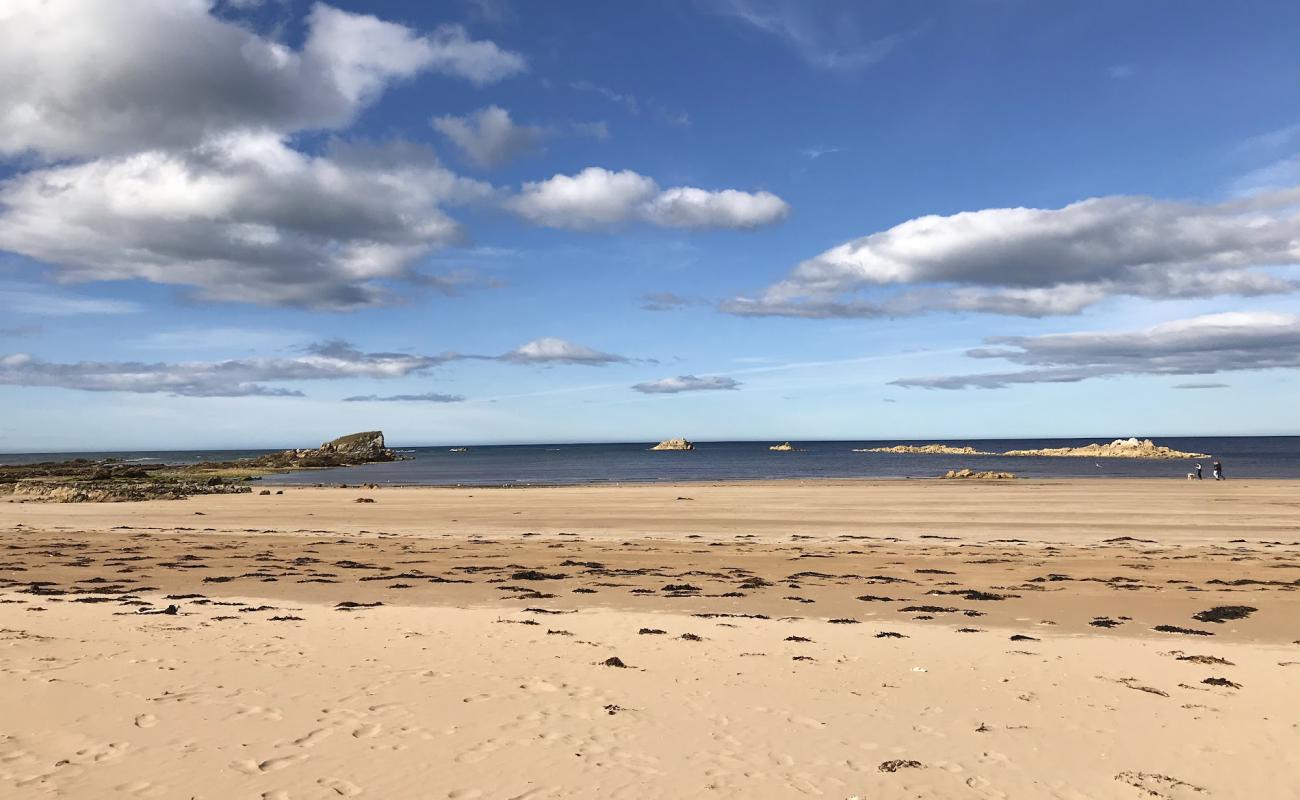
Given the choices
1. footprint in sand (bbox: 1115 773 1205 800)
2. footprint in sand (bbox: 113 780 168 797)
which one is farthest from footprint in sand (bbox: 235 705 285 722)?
footprint in sand (bbox: 1115 773 1205 800)

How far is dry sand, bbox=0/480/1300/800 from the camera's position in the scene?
21.3ft

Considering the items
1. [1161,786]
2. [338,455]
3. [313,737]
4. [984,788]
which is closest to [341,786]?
[313,737]

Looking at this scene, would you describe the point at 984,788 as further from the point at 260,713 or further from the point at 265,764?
the point at 260,713

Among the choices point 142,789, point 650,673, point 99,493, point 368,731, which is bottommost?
point 650,673

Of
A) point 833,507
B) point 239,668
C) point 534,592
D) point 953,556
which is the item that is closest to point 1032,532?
point 953,556

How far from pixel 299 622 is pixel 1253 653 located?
46.8 ft

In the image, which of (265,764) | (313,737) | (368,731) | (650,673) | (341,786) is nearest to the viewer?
(341,786)

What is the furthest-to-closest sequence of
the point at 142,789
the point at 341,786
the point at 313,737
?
the point at 313,737
the point at 341,786
the point at 142,789

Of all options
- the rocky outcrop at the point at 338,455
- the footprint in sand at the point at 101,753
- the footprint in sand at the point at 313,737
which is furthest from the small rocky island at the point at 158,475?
the footprint in sand at the point at 313,737

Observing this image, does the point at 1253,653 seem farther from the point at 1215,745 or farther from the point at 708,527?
the point at 708,527

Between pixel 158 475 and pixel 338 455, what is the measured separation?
177ft

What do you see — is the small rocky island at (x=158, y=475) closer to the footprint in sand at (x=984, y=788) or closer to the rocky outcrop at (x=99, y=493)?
the rocky outcrop at (x=99, y=493)

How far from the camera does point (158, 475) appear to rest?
7169 cm

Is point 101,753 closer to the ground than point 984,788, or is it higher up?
higher up
